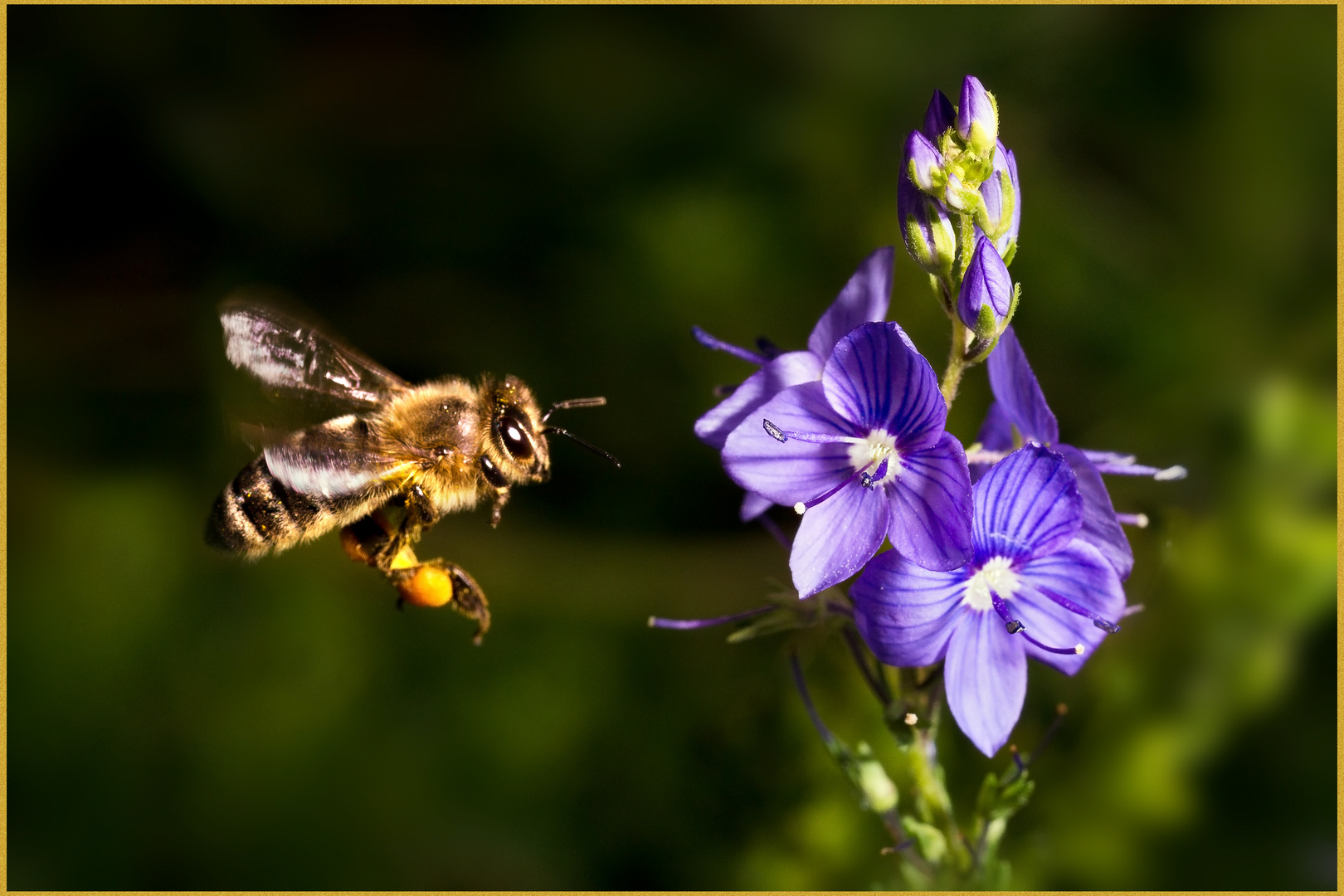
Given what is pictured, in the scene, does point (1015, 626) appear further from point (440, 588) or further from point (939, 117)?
point (440, 588)

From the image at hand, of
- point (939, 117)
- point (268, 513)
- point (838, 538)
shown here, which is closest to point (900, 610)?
point (838, 538)

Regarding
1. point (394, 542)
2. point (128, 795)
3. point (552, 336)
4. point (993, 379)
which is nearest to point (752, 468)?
point (993, 379)

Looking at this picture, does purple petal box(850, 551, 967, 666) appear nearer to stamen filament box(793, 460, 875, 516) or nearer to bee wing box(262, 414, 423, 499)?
stamen filament box(793, 460, 875, 516)

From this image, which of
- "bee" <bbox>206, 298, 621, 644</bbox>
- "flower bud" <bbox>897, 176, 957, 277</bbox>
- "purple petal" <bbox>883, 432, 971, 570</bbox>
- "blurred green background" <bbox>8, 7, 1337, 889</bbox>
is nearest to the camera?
"purple petal" <bbox>883, 432, 971, 570</bbox>

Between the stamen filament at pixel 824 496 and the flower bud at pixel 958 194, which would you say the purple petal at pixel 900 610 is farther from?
the flower bud at pixel 958 194

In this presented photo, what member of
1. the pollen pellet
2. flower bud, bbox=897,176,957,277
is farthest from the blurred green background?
flower bud, bbox=897,176,957,277

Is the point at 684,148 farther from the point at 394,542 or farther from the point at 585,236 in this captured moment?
the point at 394,542
